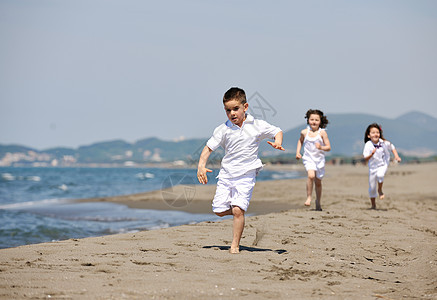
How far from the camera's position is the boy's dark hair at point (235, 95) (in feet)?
16.7

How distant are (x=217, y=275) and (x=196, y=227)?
3.25 meters

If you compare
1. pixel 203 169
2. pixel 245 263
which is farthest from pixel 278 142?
pixel 245 263

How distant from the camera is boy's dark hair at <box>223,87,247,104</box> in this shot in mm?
5090

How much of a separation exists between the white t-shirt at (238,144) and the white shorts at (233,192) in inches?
2.5

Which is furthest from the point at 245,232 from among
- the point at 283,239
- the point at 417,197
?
the point at 417,197

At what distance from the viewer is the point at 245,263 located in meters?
4.51

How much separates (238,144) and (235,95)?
0.51 m

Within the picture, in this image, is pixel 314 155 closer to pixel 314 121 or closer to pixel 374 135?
pixel 314 121

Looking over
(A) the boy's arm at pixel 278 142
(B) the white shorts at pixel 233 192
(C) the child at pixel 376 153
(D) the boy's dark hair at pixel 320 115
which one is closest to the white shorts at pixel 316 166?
(D) the boy's dark hair at pixel 320 115

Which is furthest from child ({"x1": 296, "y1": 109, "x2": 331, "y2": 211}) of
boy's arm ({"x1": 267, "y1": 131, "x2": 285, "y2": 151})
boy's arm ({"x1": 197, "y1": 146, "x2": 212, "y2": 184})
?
boy's arm ({"x1": 197, "y1": 146, "x2": 212, "y2": 184})

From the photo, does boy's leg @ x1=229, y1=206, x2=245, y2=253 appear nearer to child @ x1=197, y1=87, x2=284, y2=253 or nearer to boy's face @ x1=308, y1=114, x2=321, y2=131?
child @ x1=197, y1=87, x2=284, y2=253

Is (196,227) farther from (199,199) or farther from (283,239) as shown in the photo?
(199,199)

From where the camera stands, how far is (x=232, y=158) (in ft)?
17.1

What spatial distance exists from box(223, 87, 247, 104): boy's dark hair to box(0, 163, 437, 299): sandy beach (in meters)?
1.57
